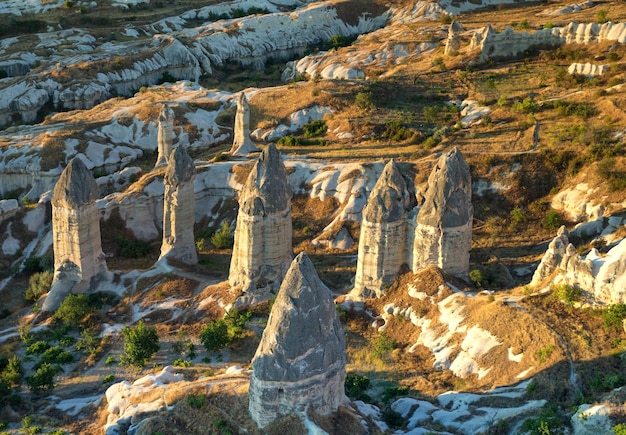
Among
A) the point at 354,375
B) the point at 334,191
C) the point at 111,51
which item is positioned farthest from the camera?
the point at 111,51

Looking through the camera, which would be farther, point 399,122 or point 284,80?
point 284,80

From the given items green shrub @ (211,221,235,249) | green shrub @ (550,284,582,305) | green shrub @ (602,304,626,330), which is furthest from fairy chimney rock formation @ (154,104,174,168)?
green shrub @ (602,304,626,330)

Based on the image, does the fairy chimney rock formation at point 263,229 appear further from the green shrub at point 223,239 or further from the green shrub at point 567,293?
the green shrub at point 567,293

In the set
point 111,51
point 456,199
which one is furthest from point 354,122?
point 111,51

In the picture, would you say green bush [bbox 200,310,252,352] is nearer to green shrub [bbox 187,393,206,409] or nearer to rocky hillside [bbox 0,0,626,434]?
rocky hillside [bbox 0,0,626,434]

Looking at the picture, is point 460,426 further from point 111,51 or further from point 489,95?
point 111,51

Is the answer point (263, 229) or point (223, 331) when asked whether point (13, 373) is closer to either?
point (223, 331)
